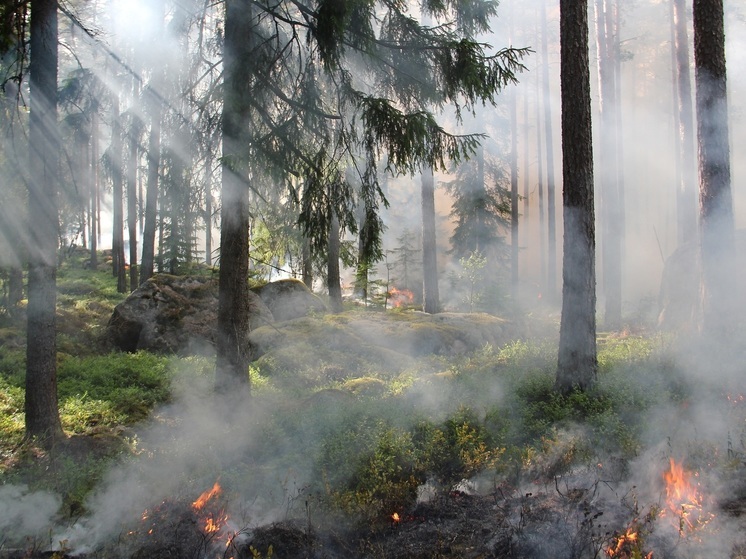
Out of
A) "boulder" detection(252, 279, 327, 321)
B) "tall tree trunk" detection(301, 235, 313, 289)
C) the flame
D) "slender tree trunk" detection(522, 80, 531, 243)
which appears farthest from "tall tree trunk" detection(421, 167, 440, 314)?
"slender tree trunk" detection(522, 80, 531, 243)

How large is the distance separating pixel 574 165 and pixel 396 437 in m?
5.36

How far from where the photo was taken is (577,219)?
27.0 feet

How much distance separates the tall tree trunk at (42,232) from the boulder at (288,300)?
8.26 m

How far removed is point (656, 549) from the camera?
180 inches

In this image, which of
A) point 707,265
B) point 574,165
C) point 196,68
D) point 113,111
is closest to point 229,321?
point 196,68

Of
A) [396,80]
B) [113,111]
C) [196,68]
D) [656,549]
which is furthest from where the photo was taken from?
[113,111]

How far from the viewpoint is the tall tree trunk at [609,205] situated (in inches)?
635

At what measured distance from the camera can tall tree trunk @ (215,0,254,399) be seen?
26.0 feet

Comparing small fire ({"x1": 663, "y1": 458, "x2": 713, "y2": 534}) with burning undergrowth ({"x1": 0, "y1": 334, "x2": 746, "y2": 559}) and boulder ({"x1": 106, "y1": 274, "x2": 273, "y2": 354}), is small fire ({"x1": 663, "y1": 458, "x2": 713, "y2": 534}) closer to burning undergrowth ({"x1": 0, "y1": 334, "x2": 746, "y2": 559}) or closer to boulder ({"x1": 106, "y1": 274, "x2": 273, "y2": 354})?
burning undergrowth ({"x1": 0, "y1": 334, "x2": 746, "y2": 559})

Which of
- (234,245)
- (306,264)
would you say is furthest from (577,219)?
(306,264)

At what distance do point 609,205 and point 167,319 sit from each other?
48.4ft

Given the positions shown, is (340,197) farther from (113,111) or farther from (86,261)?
(86,261)

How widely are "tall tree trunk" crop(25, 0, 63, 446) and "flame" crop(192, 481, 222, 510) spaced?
262 cm

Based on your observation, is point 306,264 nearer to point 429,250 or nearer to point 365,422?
point 429,250
